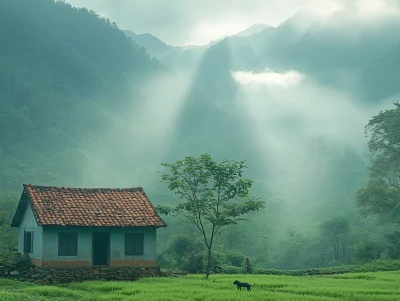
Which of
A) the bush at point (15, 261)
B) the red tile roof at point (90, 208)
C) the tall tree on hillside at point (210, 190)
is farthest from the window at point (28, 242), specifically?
the tall tree on hillside at point (210, 190)

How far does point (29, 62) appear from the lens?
17588cm

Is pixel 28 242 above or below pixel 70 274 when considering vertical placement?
above

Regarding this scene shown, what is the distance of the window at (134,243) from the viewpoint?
1315 inches

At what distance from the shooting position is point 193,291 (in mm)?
25125

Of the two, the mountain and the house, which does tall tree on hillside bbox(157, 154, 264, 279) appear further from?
the mountain

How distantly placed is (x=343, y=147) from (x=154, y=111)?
2840 inches

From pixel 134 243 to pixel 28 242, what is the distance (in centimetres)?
715

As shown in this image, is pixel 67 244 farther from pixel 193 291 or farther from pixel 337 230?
pixel 337 230

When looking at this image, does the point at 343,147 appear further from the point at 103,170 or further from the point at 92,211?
the point at 92,211

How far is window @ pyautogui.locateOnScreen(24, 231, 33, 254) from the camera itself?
110 feet

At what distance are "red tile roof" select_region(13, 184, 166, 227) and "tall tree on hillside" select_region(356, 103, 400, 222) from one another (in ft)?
113

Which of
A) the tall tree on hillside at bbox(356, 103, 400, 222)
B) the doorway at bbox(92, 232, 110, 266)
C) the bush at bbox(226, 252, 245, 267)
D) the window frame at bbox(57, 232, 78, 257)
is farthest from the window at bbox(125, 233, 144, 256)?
the tall tree on hillside at bbox(356, 103, 400, 222)

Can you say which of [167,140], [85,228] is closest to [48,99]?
[167,140]

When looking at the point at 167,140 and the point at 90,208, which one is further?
the point at 167,140
